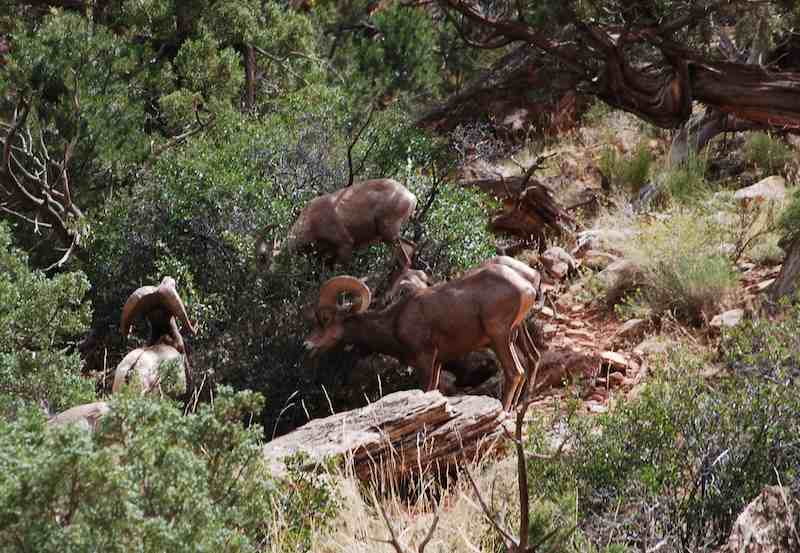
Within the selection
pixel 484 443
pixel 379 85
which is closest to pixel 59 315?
pixel 484 443

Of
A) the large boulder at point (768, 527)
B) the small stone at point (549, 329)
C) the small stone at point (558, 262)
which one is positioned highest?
the large boulder at point (768, 527)

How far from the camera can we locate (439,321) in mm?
8438

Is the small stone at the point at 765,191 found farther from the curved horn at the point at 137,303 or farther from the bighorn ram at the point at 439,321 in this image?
the curved horn at the point at 137,303

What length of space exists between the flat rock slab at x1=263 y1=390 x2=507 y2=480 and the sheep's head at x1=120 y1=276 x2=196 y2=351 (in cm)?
142

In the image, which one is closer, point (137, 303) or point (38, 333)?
point (38, 333)

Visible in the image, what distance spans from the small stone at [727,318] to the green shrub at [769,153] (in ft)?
14.4

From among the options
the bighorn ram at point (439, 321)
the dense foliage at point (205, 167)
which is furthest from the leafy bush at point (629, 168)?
the bighorn ram at point (439, 321)

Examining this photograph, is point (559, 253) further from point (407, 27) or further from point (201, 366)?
point (201, 366)

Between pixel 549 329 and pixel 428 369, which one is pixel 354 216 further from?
pixel 549 329

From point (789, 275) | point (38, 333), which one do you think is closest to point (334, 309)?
point (38, 333)

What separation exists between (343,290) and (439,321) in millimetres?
734

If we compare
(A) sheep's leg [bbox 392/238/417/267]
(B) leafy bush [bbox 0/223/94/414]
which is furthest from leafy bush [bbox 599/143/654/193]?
(B) leafy bush [bbox 0/223/94/414]

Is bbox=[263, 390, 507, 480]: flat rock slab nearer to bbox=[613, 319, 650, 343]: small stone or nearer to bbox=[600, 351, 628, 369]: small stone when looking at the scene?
bbox=[600, 351, 628, 369]: small stone

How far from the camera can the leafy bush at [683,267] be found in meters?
10.2
